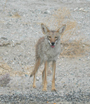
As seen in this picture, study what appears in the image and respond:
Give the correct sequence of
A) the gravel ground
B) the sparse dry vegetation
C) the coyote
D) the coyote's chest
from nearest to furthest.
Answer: the gravel ground, the coyote, the coyote's chest, the sparse dry vegetation

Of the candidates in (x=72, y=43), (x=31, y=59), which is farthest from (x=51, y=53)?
(x=72, y=43)

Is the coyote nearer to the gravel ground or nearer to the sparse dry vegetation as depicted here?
the gravel ground

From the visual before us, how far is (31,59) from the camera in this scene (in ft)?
39.1

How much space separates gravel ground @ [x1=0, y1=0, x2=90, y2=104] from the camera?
7283 millimetres

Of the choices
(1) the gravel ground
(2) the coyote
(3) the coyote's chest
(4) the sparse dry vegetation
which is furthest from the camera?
(4) the sparse dry vegetation

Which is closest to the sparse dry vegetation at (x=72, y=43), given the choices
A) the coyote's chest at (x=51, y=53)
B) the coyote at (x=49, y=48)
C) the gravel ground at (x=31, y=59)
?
the gravel ground at (x=31, y=59)

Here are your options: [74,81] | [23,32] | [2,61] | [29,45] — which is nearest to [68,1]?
[23,32]

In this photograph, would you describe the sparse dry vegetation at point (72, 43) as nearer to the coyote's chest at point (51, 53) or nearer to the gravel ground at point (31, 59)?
the gravel ground at point (31, 59)

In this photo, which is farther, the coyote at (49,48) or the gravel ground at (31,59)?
the coyote at (49,48)

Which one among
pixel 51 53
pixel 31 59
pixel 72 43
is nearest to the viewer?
pixel 51 53

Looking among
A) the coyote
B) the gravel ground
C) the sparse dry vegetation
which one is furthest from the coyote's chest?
the sparse dry vegetation

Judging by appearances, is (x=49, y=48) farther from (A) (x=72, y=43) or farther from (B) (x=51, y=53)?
(A) (x=72, y=43)

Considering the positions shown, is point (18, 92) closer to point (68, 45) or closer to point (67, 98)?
point (67, 98)

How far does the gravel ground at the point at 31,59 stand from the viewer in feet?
23.9
